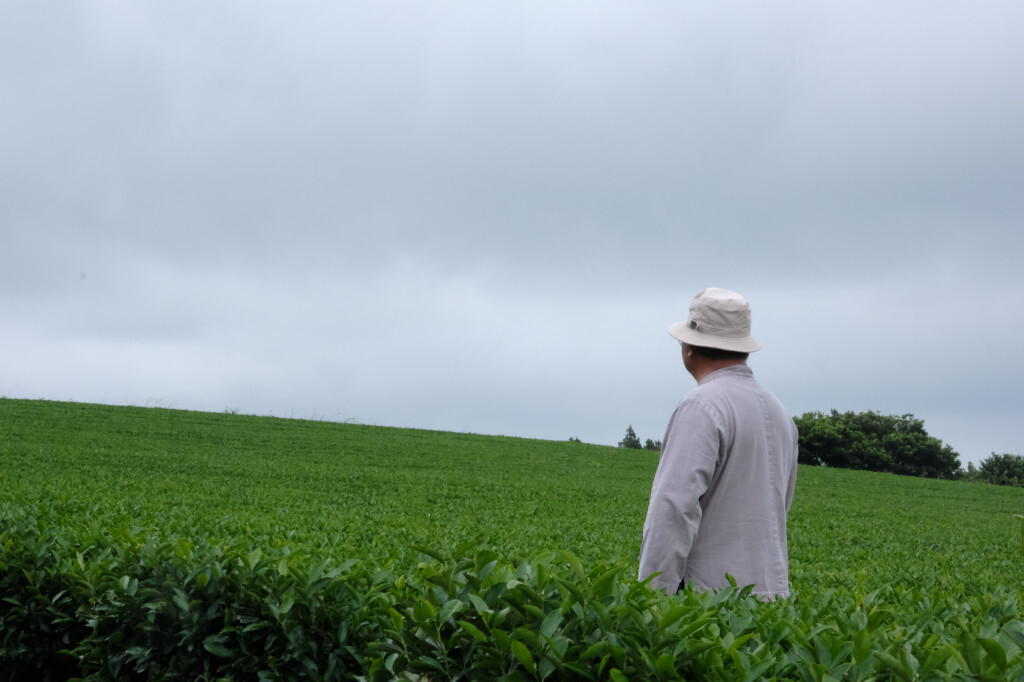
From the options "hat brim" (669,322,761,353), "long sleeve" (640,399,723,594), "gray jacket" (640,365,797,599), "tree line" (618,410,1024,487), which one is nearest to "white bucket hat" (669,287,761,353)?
"hat brim" (669,322,761,353)

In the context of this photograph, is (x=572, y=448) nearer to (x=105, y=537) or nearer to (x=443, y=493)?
(x=443, y=493)

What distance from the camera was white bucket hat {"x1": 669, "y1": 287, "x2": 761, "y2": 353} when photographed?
3469 mm

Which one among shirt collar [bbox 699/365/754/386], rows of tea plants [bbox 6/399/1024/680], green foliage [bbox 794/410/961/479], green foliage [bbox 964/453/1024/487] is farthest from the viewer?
green foliage [bbox 964/453/1024/487]

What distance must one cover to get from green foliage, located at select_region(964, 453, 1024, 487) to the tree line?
213 centimetres

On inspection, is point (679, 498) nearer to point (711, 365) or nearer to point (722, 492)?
point (722, 492)

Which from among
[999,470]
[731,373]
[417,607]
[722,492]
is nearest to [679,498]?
[722,492]

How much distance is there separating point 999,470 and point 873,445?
13741 millimetres

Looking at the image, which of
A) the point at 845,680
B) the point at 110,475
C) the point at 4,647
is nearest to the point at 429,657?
the point at 845,680

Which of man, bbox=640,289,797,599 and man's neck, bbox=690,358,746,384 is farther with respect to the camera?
man's neck, bbox=690,358,746,384

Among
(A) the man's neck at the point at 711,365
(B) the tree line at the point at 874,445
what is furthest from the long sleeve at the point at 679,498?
(B) the tree line at the point at 874,445

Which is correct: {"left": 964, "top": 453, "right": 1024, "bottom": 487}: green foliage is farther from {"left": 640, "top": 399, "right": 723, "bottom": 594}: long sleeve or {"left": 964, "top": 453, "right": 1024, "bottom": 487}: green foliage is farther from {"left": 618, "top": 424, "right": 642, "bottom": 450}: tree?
{"left": 640, "top": 399, "right": 723, "bottom": 594}: long sleeve

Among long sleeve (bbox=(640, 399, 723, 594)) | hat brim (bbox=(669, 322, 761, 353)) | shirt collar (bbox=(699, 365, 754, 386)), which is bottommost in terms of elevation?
long sleeve (bbox=(640, 399, 723, 594))

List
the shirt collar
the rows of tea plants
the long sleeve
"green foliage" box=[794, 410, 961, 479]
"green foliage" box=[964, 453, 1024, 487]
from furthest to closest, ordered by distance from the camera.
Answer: "green foliage" box=[964, 453, 1024, 487] < "green foliage" box=[794, 410, 961, 479] < the shirt collar < the long sleeve < the rows of tea plants

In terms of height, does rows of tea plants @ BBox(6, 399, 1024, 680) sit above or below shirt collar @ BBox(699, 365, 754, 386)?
below
